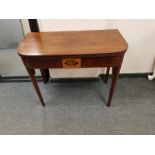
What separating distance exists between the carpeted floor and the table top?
0.64 meters

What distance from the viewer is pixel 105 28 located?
128 centimetres

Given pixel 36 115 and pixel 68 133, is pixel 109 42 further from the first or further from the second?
pixel 36 115

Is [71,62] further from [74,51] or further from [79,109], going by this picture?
[79,109]

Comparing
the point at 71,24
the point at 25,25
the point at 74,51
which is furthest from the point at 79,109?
the point at 25,25

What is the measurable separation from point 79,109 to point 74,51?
64cm

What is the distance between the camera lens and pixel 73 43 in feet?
3.38

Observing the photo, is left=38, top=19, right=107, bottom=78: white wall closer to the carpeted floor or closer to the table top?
the table top

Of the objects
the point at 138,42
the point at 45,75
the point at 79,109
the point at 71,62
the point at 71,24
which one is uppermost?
the point at 71,24

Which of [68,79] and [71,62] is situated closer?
[71,62]

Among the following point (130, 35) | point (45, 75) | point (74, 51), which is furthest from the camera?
point (45, 75)
